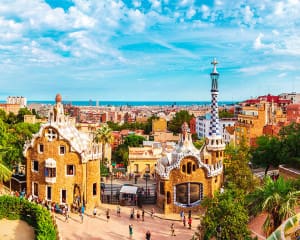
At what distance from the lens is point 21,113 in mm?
76750

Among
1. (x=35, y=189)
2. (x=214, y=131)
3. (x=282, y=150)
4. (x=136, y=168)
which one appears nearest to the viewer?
(x=35, y=189)

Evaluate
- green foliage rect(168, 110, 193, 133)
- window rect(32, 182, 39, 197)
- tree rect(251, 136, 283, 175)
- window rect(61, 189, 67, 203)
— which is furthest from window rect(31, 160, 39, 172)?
green foliage rect(168, 110, 193, 133)

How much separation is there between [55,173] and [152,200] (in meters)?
9.17

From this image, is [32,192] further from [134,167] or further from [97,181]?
[134,167]

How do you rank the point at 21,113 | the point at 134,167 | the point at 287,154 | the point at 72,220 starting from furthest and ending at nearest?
the point at 21,113
the point at 134,167
the point at 287,154
the point at 72,220

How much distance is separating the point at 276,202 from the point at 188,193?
13.8 metres

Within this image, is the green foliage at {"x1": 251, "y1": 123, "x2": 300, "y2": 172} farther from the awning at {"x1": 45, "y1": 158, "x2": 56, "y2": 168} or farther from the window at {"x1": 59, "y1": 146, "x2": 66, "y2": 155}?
the awning at {"x1": 45, "y1": 158, "x2": 56, "y2": 168}

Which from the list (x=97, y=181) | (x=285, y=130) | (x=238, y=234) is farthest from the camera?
(x=285, y=130)

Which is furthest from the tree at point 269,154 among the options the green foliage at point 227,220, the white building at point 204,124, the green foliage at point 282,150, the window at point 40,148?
the white building at point 204,124

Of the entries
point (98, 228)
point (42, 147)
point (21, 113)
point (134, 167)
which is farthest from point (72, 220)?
point (21, 113)

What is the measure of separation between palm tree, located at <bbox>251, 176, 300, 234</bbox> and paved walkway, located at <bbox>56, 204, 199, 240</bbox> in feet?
26.7

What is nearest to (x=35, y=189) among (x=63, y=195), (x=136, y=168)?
(x=63, y=195)

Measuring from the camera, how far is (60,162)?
33.5 m

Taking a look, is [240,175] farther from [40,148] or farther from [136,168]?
[136,168]
